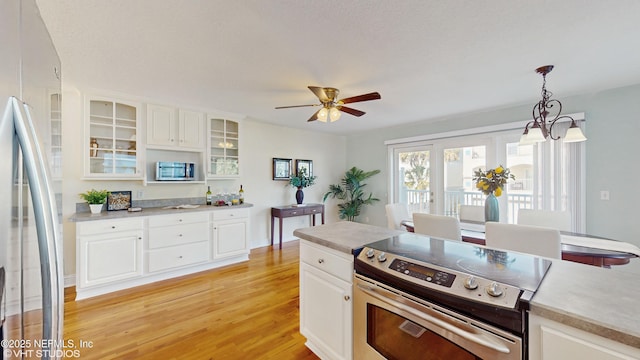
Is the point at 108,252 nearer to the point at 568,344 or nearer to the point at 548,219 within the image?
the point at 568,344

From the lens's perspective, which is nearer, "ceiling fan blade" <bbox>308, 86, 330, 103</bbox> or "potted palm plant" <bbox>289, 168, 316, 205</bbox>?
"ceiling fan blade" <bbox>308, 86, 330, 103</bbox>

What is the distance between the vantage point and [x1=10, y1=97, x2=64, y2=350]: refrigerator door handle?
1.90 feet

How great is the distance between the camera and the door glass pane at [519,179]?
3.58m

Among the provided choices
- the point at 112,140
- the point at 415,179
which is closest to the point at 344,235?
the point at 112,140

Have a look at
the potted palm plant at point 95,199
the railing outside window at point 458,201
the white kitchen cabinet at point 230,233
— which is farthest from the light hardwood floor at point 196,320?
the railing outside window at point 458,201

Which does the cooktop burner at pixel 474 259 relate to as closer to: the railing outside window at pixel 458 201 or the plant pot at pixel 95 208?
A: the railing outside window at pixel 458 201

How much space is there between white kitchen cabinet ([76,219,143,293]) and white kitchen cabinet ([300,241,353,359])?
2237 millimetres

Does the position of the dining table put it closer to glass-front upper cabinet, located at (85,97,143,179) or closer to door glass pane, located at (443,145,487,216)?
door glass pane, located at (443,145,487,216)

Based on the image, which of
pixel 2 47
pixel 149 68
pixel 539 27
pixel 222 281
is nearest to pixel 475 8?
pixel 539 27

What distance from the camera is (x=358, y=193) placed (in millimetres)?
5719

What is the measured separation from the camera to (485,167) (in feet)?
13.0

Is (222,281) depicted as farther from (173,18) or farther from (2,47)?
(2,47)

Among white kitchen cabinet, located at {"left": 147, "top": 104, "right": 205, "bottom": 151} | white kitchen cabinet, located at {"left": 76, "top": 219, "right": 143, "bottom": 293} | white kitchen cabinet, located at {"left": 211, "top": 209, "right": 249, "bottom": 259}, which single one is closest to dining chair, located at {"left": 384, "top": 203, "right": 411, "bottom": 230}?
white kitchen cabinet, located at {"left": 211, "top": 209, "right": 249, "bottom": 259}

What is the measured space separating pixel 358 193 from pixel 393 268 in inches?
175
